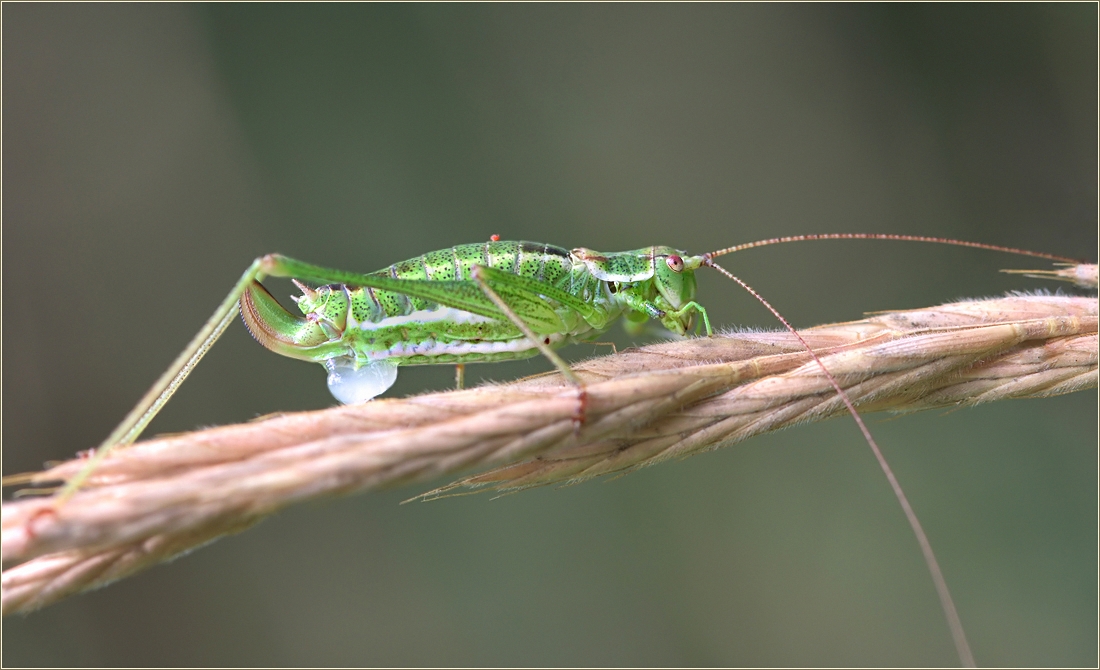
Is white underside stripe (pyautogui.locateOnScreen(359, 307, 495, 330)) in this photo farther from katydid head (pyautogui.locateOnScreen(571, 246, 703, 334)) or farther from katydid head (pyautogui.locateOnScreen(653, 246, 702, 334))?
katydid head (pyautogui.locateOnScreen(653, 246, 702, 334))

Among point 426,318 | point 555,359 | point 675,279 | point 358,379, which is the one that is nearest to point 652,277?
point 675,279

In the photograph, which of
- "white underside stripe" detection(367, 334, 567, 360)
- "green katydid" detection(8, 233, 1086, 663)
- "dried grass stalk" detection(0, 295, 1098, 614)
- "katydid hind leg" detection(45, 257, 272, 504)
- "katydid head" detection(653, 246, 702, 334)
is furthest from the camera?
"katydid head" detection(653, 246, 702, 334)

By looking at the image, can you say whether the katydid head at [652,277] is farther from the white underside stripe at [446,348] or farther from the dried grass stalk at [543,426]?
the dried grass stalk at [543,426]

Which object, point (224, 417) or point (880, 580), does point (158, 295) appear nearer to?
point (224, 417)

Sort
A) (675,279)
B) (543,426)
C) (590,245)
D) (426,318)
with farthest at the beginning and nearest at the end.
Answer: (590,245), (675,279), (426,318), (543,426)

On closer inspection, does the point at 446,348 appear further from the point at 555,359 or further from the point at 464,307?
the point at 555,359

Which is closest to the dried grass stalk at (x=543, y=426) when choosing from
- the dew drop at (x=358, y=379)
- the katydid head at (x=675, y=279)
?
the katydid head at (x=675, y=279)

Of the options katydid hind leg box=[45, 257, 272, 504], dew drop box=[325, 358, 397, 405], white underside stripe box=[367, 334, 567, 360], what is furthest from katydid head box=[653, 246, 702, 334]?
katydid hind leg box=[45, 257, 272, 504]
